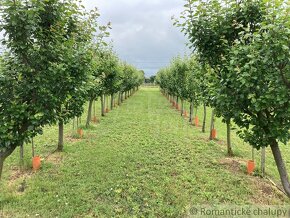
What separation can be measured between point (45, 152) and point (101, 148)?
1.67 metres

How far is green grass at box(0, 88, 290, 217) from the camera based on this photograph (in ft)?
14.7

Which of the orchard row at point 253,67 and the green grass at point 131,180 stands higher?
the orchard row at point 253,67

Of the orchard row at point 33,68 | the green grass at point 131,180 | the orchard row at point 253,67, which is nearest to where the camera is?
the orchard row at point 253,67

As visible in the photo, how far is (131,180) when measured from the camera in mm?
5586

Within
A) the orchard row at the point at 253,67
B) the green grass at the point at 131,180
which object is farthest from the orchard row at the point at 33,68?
the orchard row at the point at 253,67

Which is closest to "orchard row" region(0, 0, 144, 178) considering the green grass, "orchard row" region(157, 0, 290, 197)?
the green grass

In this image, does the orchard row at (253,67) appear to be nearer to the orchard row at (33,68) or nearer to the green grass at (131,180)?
the green grass at (131,180)

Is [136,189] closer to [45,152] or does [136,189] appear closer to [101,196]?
[101,196]

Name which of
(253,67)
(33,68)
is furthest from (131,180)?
(253,67)

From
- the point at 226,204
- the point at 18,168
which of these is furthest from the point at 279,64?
the point at 18,168

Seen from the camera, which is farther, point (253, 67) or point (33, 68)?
point (33, 68)

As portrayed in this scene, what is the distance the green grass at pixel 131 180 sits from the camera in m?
4.48

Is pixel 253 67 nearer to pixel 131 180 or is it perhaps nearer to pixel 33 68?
pixel 33 68

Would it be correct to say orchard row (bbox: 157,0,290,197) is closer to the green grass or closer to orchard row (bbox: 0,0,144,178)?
the green grass
